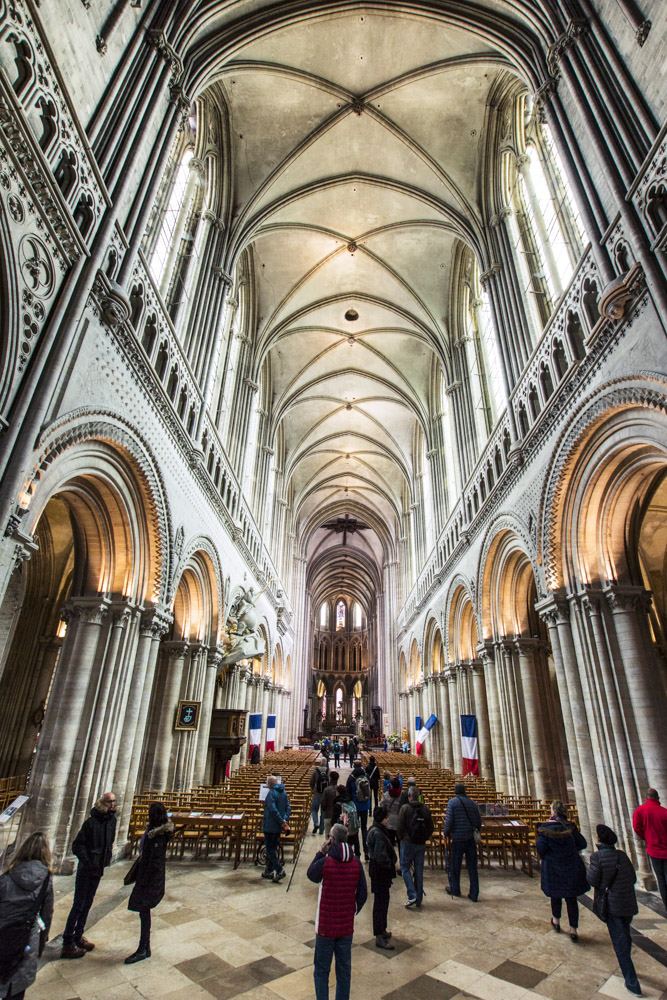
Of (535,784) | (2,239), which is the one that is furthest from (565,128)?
(535,784)

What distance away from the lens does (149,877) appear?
14.7 feet

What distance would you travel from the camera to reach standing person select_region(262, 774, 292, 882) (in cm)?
704

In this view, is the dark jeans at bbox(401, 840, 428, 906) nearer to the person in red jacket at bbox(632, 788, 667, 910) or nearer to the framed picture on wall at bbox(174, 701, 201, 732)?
the person in red jacket at bbox(632, 788, 667, 910)

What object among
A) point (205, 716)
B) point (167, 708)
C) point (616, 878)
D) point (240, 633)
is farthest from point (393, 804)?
point (240, 633)

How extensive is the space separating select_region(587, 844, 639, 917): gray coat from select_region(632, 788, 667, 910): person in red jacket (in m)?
1.48

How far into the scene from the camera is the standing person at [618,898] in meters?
4.12

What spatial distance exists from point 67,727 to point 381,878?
16.9 feet

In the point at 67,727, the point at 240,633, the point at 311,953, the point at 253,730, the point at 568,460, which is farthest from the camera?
the point at 253,730

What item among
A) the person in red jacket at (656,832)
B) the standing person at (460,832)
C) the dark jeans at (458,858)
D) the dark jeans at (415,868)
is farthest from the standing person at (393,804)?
the person in red jacket at (656,832)

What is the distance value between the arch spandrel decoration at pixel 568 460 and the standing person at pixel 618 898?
5.41 meters

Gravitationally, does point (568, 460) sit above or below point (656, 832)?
above

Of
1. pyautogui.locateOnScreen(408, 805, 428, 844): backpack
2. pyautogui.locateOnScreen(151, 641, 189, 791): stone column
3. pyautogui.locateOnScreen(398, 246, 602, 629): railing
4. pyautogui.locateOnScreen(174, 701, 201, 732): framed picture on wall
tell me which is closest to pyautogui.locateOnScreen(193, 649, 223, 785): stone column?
pyautogui.locateOnScreen(151, 641, 189, 791): stone column

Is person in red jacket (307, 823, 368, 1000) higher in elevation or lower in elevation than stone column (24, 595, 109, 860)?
lower

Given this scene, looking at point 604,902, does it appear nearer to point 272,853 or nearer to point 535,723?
point 272,853
